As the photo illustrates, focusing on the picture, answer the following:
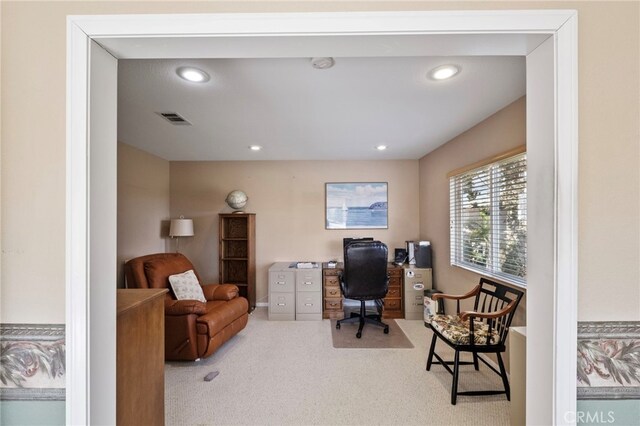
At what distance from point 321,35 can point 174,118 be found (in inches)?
84.0

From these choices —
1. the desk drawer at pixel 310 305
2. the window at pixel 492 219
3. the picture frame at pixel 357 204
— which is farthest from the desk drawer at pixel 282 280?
the window at pixel 492 219

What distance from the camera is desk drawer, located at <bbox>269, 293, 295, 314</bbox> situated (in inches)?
145

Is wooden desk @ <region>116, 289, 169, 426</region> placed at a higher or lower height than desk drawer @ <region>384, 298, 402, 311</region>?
higher

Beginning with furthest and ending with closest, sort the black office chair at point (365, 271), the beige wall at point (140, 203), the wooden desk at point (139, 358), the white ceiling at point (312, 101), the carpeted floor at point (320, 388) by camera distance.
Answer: the beige wall at point (140, 203), the black office chair at point (365, 271), the carpeted floor at point (320, 388), the white ceiling at point (312, 101), the wooden desk at point (139, 358)

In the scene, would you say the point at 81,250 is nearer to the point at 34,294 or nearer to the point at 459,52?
the point at 34,294

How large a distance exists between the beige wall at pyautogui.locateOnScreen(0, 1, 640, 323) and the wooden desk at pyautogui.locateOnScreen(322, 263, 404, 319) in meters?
2.86

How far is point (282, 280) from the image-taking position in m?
3.71

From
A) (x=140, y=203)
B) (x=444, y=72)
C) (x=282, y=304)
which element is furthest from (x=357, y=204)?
(x=140, y=203)

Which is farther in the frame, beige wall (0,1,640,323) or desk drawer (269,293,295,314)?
desk drawer (269,293,295,314)

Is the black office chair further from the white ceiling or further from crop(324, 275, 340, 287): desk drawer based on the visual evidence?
the white ceiling

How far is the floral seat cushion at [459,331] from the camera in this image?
6.46ft

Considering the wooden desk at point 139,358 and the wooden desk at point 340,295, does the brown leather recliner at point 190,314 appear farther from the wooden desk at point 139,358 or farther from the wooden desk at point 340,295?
the wooden desk at point 340,295

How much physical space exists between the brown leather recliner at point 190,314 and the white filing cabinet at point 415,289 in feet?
7.27

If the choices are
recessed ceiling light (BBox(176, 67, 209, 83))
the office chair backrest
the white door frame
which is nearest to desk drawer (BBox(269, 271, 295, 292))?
the office chair backrest
